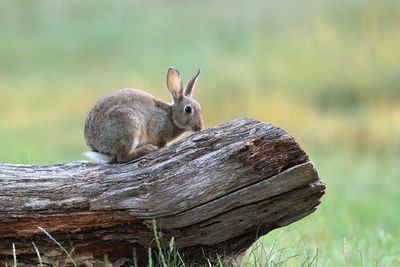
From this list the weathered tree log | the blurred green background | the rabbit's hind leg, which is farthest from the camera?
the blurred green background

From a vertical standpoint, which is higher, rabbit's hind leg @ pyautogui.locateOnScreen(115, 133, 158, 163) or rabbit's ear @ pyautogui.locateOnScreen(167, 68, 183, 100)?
rabbit's ear @ pyautogui.locateOnScreen(167, 68, 183, 100)

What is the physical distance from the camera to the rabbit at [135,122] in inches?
246

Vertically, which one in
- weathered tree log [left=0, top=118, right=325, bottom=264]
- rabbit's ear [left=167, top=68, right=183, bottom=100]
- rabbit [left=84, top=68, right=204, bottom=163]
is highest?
rabbit's ear [left=167, top=68, right=183, bottom=100]

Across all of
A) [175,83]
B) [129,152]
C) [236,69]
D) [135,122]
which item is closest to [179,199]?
[129,152]

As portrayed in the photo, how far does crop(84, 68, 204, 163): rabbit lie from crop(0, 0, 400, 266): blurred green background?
168 inches

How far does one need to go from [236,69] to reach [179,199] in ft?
45.0

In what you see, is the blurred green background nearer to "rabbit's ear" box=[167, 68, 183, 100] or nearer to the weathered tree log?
"rabbit's ear" box=[167, 68, 183, 100]

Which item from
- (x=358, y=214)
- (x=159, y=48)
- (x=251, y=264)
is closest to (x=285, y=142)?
(x=251, y=264)

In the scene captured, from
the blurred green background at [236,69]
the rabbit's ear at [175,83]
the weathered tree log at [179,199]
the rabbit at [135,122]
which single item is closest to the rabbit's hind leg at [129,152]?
the rabbit at [135,122]

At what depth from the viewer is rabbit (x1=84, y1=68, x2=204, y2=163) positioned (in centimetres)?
625

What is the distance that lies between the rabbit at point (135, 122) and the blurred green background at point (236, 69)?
4269 millimetres

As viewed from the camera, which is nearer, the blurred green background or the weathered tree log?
the weathered tree log

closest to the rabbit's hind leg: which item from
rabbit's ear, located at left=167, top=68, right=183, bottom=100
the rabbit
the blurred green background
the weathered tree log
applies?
the rabbit

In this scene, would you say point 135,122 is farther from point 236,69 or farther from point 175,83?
point 236,69
